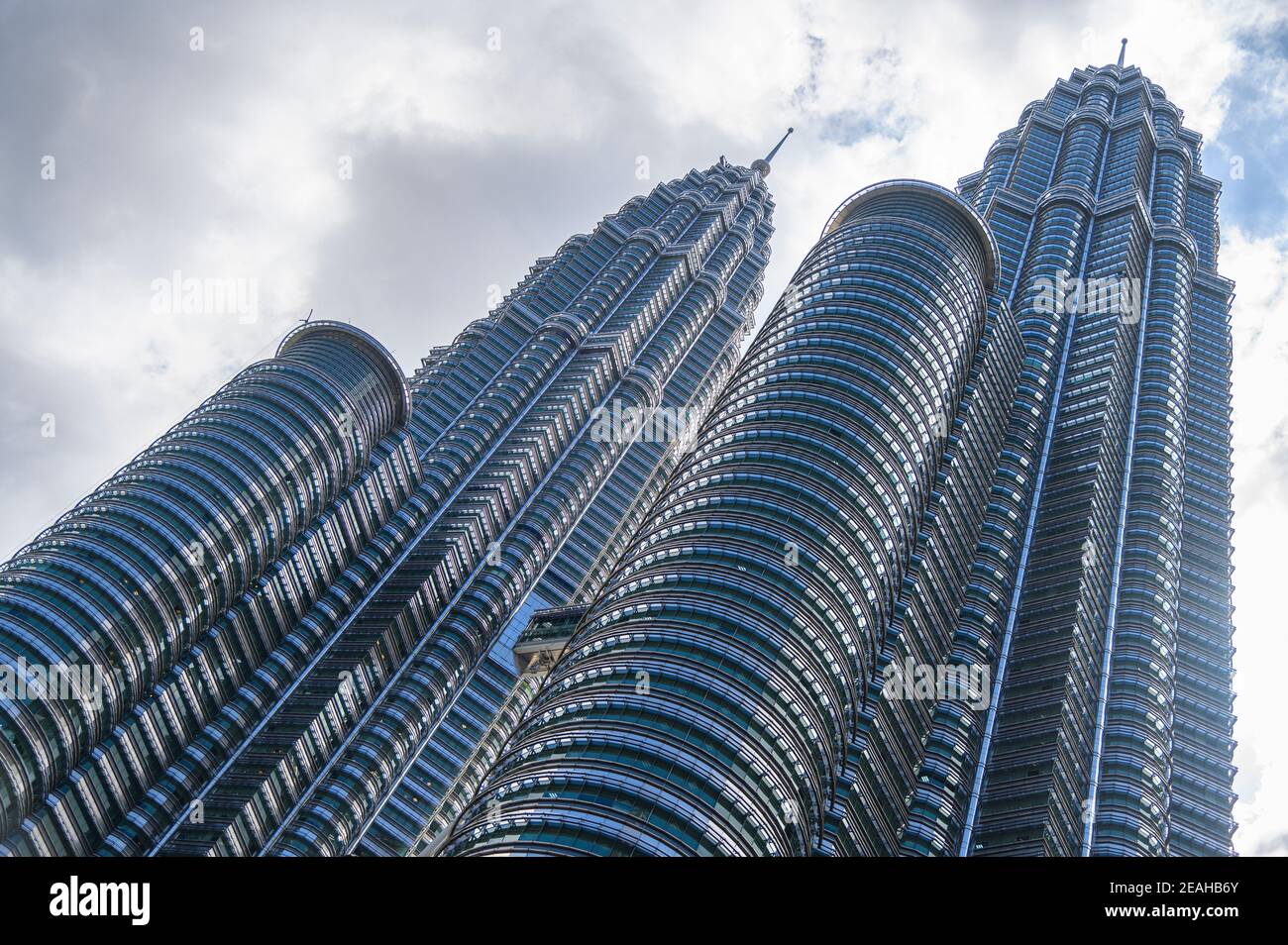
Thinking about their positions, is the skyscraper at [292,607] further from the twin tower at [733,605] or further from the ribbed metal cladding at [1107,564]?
the ribbed metal cladding at [1107,564]

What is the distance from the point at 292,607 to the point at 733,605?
238 ft

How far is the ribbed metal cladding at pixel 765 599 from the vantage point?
65.5 metres

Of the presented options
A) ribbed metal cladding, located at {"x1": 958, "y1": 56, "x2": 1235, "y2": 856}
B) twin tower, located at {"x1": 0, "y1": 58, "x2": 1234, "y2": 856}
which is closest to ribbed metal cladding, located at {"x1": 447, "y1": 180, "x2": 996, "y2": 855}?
twin tower, located at {"x1": 0, "y1": 58, "x2": 1234, "y2": 856}

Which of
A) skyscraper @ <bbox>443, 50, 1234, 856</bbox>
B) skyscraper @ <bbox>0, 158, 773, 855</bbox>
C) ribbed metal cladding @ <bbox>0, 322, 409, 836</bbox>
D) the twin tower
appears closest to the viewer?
skyscraper @ <bbox>443, 50, 1234, 856</bbox>

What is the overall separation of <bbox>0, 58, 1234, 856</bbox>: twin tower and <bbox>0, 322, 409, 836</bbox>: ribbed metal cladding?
0.37 m

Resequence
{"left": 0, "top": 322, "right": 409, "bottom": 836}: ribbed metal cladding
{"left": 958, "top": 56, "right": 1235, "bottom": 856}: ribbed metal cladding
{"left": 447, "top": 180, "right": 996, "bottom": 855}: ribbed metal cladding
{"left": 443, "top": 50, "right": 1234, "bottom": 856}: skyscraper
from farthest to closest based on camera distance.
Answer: {"left": 0, "top": 322, "right": 409, "bottom": 836}: ribbed metal cladding, {"left": 958, "top": 56, "right": 1235, "bottom": 856}: ribbed metal cladding, {"left": 443, "top": 50, "right": 1234, "bottom": 856}: skyscraper, {"left": 447, "top": 180, "right": 996, "bottom": 855}: ribbed metal cladding

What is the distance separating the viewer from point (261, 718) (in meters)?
125

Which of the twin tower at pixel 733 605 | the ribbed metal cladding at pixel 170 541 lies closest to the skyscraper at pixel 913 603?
the twin tower at pixel 733 605

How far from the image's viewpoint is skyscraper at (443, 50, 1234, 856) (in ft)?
229

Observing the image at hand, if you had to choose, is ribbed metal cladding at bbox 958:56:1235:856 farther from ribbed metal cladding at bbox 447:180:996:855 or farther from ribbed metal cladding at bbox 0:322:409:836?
ribbed metal cladding at bbox 0:322:409:836

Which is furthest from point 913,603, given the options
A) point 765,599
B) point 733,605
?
point 733,605
